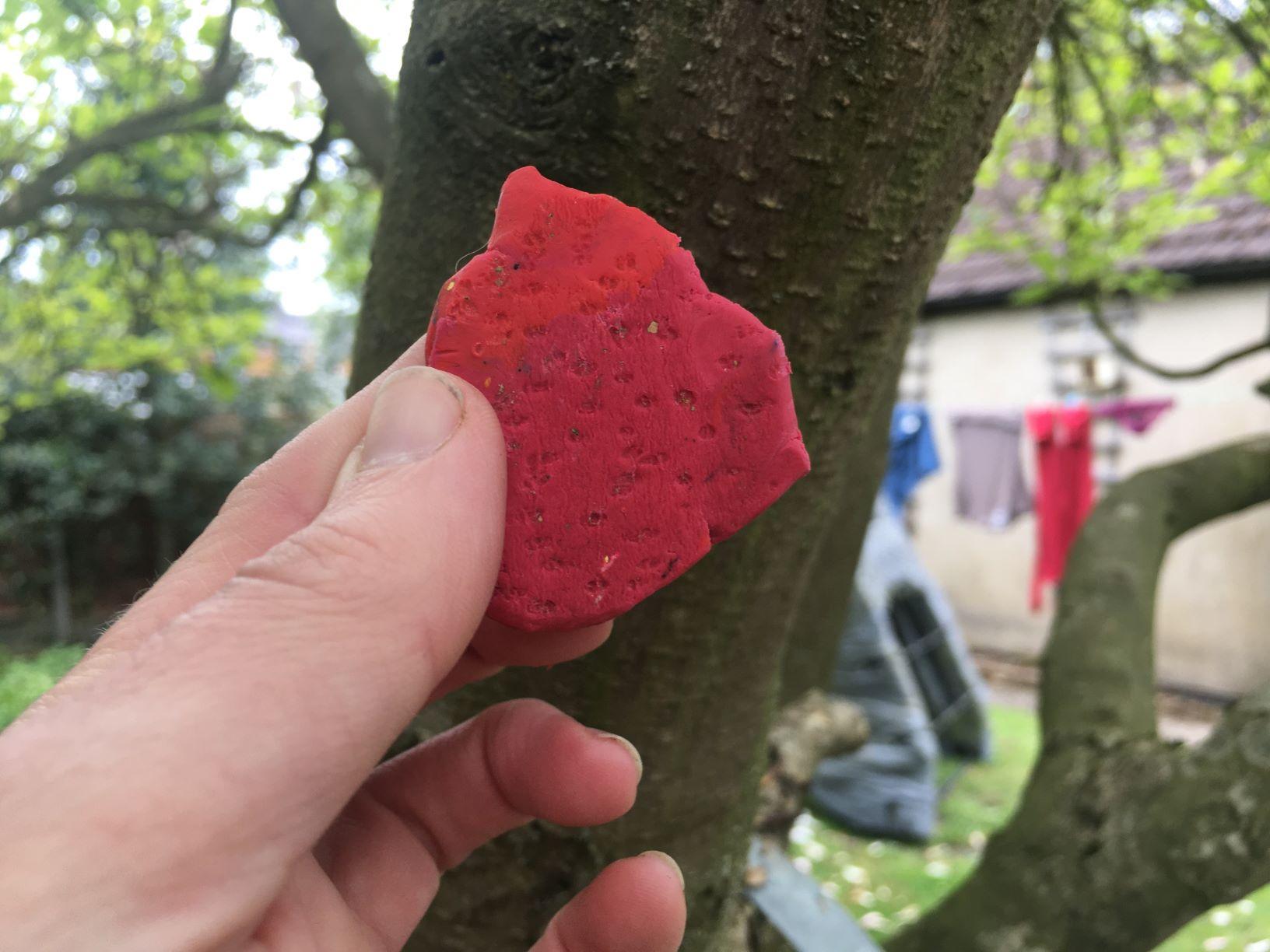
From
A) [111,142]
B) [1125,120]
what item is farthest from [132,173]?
[1125,120]

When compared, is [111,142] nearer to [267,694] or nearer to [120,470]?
[267,694]

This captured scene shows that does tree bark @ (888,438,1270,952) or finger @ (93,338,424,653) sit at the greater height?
finger @ (93,338,424,653)

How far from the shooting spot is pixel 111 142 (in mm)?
3393

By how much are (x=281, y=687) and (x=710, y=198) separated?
0.58 m

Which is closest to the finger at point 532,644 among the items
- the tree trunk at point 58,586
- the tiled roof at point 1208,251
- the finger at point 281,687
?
the finger at point 281,687

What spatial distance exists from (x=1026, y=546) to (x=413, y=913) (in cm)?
793

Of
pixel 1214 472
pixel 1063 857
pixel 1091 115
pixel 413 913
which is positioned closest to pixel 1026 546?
pixel 1091 115

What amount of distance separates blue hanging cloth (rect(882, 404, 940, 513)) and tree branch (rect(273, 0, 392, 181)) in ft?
16.2

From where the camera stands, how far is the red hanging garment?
6.50 meters

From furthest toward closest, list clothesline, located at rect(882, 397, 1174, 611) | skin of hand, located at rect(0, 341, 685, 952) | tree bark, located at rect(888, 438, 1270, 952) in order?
clothesline, located at rect(882, 397, 1174, 611)
tree bark, located at rect(888, 438, 1270, 952)
skin of hand, located at rect(0, 341, 685, 952)

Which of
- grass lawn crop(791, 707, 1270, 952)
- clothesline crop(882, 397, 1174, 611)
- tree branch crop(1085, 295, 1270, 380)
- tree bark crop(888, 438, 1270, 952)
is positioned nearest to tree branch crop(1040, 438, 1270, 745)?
tree bark crop(888, 438, 1270, 952)

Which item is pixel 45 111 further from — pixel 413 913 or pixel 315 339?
pixel 315 339

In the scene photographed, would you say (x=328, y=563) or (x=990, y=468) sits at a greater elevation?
(x=328, y=563)

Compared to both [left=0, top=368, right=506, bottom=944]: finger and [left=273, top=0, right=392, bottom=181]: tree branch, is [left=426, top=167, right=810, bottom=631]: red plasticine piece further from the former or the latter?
[left=273, top=0, right=392, bottom=181]: tree branch
